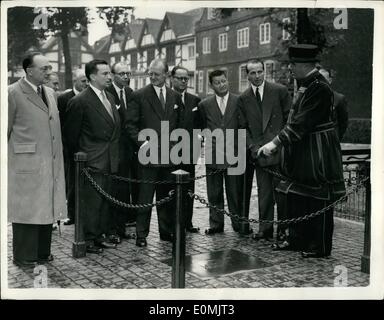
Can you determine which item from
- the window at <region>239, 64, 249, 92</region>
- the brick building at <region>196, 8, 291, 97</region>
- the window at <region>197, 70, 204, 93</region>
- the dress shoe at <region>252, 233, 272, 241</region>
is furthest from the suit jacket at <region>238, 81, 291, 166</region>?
the window at <region>197, 70, 204, 93</region>

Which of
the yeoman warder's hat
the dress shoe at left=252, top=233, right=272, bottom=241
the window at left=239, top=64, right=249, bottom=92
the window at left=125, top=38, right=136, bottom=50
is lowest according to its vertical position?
the dress shoe at left=252, top=233, right=272, bottom=241

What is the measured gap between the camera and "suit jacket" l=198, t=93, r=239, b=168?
607cm

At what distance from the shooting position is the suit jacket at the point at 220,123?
6070 millimetres

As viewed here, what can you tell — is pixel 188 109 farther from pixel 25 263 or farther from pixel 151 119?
pixel 25 263

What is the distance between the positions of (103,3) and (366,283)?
369cm

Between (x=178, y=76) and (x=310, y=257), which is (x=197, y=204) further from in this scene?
(x=310, y=257)

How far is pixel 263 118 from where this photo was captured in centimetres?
589

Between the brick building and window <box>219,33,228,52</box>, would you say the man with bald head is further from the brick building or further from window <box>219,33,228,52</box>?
window <box>219,33,228,52</box>

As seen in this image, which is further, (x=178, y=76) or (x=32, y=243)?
(x=178, y=76)

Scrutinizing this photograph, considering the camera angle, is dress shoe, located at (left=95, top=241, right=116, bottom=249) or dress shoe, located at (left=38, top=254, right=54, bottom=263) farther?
dress shoe, located at (left=95, top=241, right=116, bottom=249)

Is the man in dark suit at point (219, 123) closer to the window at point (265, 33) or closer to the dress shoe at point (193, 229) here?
the dress shoe at point (193, 229)

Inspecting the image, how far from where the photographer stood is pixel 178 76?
6395mm

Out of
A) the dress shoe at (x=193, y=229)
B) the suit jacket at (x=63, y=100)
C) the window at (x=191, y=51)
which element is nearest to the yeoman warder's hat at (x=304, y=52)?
the dress shoe at (x=193, y=229)

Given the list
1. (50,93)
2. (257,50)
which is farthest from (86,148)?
(257,50)
